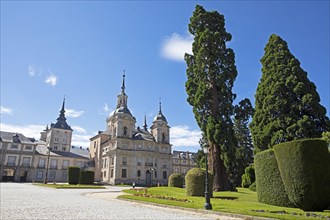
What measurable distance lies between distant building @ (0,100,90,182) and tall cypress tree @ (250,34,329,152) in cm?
4323

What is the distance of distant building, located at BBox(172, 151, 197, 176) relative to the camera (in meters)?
86.9

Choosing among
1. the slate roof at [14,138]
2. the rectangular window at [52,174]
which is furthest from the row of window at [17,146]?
the rectangular window at [52,174]

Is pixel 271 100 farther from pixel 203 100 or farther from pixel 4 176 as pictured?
pixel 4 176

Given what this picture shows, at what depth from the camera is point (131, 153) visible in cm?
5631

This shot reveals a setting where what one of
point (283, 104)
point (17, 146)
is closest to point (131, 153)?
point (17, 146)

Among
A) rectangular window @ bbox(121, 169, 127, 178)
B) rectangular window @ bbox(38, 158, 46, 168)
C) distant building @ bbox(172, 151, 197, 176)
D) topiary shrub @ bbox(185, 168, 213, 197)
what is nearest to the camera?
topiary shrub @ bbox(185, 168, 213, 197)

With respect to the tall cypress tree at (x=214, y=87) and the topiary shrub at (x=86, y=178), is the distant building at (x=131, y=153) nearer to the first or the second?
the topiary shrub at (x=86, y=178)

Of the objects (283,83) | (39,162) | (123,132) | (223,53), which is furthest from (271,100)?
(39,162)

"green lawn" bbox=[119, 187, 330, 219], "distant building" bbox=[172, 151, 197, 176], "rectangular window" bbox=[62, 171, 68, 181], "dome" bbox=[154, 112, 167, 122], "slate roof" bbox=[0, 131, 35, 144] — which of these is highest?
"dome" bbox=[154, 112, 167, 122]

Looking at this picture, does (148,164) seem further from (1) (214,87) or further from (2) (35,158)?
(1) (214,87)

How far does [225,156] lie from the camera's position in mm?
24172

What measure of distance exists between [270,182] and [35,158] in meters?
58.8

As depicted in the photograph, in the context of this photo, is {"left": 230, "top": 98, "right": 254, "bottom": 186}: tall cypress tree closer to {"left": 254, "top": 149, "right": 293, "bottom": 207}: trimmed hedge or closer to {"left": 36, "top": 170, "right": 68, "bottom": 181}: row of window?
{"left": 254, "top": 149, "right": 293, "bottom": 207}: trimmed hedge

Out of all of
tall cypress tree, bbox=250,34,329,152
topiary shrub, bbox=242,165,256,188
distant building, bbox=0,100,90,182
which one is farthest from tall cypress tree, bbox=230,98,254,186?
distant building, bbox=0,100,90,182
